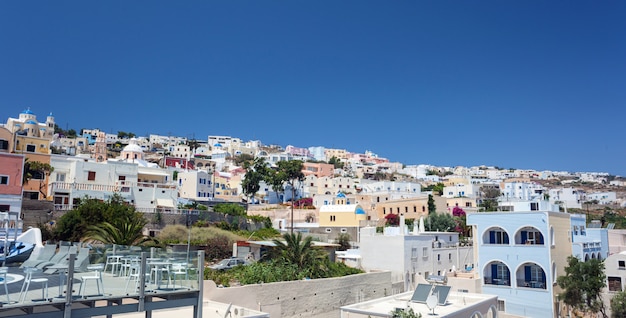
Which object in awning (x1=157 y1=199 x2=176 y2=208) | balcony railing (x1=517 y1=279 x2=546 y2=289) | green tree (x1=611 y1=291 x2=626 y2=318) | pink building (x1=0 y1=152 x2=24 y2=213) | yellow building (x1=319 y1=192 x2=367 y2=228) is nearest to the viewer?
green tree (x1=611 y1=291 x2=626 y2=318)

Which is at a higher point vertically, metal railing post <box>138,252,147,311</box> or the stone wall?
the stone wall

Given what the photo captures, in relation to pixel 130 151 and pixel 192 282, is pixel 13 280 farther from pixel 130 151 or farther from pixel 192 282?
pixel 130 151

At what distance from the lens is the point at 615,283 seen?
34.5 metres

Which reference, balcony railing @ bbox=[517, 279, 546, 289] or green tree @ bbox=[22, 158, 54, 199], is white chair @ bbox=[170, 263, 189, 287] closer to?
balcony railing @ bbox=[517, 279, 546, 289]

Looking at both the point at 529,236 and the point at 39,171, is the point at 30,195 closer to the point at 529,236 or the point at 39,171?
the point at 39,171

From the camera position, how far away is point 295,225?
194 feet

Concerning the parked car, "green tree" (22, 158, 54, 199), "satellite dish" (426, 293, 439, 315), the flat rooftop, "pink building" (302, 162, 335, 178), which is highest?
"pink building" (302, 162, 335, 178)

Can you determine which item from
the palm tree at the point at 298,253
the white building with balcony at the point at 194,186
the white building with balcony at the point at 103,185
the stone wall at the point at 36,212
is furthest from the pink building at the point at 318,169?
the palm tree at the point at 298,253

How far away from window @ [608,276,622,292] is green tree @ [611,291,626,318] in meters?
6.74

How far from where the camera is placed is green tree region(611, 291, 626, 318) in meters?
→ 27.9

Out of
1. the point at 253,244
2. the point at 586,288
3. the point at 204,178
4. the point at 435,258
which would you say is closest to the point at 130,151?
the point at 204,178

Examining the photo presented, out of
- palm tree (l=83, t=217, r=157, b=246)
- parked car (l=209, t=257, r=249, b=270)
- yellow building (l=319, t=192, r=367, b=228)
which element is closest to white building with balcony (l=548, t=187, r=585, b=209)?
yellow building (l=319, t=192, r=367, b=228)

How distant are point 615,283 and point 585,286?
6856 mm

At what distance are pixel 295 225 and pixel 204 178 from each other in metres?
16.4
